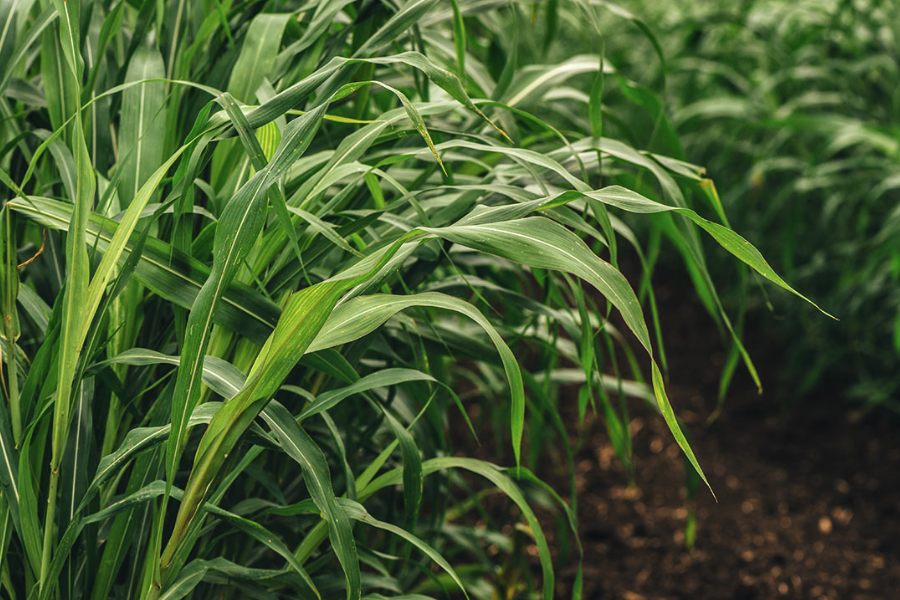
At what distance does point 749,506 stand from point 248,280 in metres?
1.14

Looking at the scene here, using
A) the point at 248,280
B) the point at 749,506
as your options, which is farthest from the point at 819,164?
the point at 248,280

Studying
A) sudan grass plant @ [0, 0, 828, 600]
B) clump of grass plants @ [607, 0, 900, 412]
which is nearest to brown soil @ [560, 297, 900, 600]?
clump of grass plants @ [607, 0, 900, 412]

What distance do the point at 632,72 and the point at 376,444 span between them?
1.88 metres

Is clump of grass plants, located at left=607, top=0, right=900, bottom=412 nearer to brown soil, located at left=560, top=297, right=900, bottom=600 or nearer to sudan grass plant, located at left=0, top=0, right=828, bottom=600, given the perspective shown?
brown soil, located at left=560, top=297, right=900, bottom=600

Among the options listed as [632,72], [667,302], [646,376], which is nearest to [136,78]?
[646,376]

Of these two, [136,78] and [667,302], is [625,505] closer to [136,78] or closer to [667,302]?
[667,302]

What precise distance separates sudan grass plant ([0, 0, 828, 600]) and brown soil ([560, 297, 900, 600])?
52 centimetres

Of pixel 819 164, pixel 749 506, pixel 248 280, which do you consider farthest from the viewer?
pixel 819 164

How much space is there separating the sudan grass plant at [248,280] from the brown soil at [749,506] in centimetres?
52

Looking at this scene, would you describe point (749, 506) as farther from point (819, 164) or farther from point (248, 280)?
point (248, 280)

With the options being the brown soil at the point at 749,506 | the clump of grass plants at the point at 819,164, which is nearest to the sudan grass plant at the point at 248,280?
the brown soil at the point at 749,506

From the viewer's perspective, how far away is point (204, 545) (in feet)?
2.11

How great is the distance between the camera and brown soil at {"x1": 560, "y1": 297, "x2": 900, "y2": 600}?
1.22 meters

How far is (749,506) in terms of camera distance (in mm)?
1403
